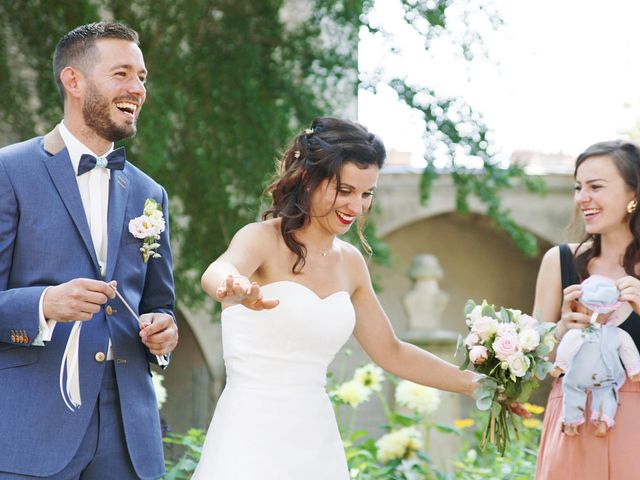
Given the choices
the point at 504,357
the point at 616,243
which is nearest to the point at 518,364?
the point at 504,357

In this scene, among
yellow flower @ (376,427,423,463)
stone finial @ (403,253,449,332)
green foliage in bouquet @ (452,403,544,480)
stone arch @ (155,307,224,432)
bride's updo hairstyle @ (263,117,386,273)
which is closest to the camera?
bride's updo hairstyle @ (263,117,386,273)

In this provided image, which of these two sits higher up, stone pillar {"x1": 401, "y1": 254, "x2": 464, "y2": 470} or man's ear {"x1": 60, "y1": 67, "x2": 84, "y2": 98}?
man's ear {"x1": 60, "y1": 67, "x2": 84, "y2": 98}

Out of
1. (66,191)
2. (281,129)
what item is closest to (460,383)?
(66,191)

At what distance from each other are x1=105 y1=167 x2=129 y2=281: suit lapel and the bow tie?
41mm

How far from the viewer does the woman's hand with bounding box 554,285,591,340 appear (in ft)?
11.8

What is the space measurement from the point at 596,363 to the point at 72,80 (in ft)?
6.40

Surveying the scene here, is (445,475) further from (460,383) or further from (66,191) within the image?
(66,191)

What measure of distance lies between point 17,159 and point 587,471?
215cm

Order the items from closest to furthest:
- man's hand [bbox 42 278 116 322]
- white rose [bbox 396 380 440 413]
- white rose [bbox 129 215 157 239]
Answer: man's hand [bbox 42 278 116 322] < white rose [bbox 129 215 157 239] < white rose [bbox 396 380 440 413]

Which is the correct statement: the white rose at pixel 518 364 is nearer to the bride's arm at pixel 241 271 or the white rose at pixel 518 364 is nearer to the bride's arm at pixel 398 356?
the bride's arm at pixel 398 356

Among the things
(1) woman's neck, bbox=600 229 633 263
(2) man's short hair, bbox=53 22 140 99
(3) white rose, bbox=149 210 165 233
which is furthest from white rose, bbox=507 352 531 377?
(2) man's short hair, bbox=53 22 140 99

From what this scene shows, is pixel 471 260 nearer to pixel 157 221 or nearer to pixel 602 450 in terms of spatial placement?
pixel 602 450

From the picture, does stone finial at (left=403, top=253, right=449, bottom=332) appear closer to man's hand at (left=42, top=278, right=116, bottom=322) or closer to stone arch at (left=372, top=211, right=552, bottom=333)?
stone arch at (left=372, top=211, right=552, bottom=333)

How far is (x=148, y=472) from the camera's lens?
2996mm
